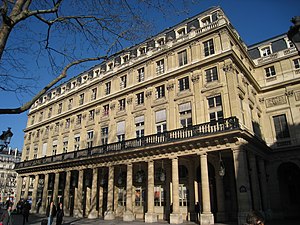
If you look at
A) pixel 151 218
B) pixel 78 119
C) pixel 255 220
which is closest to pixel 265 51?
pixel 151 218

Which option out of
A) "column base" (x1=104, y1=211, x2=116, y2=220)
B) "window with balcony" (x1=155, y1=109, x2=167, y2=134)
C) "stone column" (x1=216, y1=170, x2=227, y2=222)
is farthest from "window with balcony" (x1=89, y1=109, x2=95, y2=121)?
"stone column" (x1=216, y1=170, x2=227, y2=222)

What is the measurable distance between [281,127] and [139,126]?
13974mm

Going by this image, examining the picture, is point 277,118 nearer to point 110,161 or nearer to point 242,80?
point 242,80

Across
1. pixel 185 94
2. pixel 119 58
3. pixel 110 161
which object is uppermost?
pixel 119 58

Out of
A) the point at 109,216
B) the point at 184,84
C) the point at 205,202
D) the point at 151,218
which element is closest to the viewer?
the point at 205,202

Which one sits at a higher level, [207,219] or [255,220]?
[255,220]

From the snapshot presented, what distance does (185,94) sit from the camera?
21500 mm

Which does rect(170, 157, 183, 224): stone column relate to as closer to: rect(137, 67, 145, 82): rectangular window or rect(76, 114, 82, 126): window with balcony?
rect(137, 67, 145, 82): rectangular window

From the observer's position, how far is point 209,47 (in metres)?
21.2

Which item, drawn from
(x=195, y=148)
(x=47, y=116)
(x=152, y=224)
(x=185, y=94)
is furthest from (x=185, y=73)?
(x=47, y=116)

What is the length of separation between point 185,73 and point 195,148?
23.8 feet

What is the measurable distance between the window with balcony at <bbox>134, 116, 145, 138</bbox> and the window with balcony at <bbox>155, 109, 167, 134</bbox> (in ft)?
5.66

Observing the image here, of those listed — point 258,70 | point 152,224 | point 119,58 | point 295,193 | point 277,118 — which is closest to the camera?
point 152,224

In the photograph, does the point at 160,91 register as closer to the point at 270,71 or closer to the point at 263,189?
the point at 270,71
